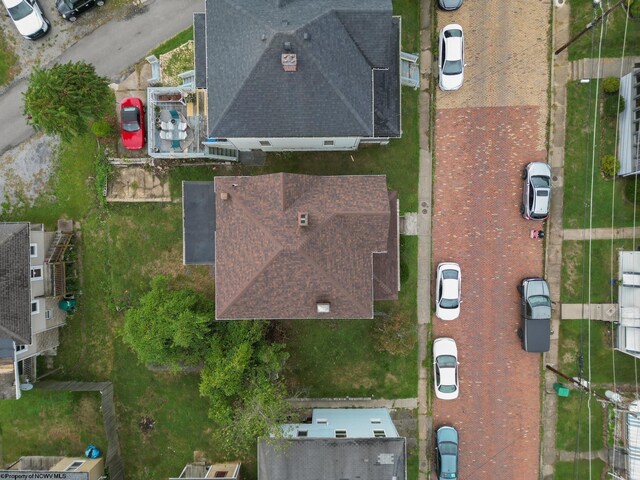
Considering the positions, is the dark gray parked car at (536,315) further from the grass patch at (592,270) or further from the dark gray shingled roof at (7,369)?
the dark gray shingled roof at (7,369)

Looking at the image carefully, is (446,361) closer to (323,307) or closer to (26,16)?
(323,307)

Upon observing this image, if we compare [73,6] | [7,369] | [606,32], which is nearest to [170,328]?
[7,369]

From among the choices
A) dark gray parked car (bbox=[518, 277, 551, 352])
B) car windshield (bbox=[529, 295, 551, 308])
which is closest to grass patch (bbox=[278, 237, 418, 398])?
dark gray parked car (bbox=[518, 277, 551, 352])

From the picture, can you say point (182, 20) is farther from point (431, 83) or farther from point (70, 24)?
point (431, 83)

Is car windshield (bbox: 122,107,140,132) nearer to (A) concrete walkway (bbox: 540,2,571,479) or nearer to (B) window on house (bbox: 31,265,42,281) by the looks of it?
(B) window on house (bbox: 31,265,42,281)

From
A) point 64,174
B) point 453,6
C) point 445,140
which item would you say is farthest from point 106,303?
point 453,6
